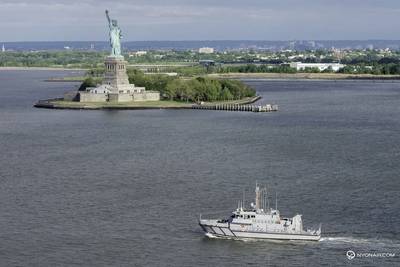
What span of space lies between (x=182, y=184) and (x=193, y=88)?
44765 millimetres

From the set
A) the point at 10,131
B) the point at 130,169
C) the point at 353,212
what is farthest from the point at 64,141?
the point at 353,212

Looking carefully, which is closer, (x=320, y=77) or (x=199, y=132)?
(x=199, y=132)

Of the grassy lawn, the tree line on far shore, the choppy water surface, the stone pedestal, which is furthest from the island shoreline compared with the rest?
the choppy water surface

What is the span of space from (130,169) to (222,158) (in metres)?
5.47

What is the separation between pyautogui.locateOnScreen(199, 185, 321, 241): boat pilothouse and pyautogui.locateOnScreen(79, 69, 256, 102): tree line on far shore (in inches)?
2074

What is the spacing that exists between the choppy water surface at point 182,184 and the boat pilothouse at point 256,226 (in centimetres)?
32

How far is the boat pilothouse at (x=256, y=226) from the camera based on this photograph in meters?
30.2

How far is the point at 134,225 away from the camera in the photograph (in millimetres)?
32000

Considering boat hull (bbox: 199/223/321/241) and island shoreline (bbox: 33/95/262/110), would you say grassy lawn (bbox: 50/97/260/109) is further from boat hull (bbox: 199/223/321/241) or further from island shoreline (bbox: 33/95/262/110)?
boat hull (bbox: 199/223/321/241)

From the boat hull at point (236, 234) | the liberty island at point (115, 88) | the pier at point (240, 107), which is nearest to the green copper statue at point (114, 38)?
the liberty island at point (115, 88)

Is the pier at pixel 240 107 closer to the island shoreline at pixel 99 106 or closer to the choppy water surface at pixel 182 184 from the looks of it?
the island shoreline at pixel 99 106

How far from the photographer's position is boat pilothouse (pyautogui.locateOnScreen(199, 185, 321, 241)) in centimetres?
3017

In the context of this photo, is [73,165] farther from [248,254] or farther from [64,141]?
[248,254]

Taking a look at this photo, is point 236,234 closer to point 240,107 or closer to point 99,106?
point 240,107
